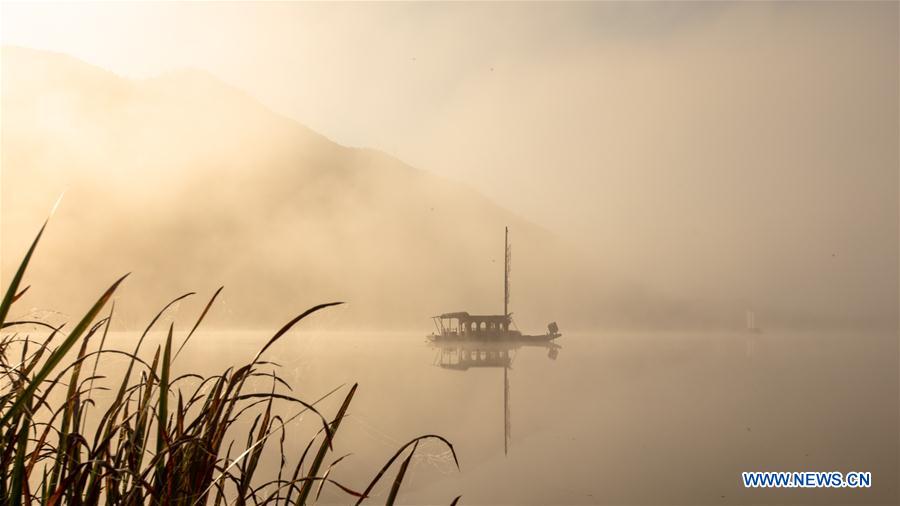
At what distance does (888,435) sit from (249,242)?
5806 inches

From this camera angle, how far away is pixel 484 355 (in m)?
29.2

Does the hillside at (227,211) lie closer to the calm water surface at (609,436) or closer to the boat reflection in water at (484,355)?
the boat reflection in water at (484,355)

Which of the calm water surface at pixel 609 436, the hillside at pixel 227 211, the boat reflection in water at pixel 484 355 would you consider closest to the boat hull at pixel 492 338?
the boat reflection in water at pixel 484 355

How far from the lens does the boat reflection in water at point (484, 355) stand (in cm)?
1904

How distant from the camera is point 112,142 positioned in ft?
545

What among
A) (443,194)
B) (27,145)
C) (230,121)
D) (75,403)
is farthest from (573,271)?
(75,403)

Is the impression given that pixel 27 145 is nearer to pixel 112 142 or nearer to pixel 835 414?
pixel 112 142

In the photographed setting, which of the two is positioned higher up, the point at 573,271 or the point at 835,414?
the point at 573,271

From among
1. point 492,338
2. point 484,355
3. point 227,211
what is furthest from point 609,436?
point 227,211

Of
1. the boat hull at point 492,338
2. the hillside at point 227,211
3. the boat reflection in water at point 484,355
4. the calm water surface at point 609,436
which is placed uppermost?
the hillside at point 227,211

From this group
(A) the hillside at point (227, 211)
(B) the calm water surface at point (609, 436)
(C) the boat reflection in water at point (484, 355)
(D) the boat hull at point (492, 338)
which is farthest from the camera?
(A) the hillside at point (227, 211)

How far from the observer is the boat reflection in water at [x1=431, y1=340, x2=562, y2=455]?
1904cm

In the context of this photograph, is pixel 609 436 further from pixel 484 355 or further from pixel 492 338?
pixel 492 338

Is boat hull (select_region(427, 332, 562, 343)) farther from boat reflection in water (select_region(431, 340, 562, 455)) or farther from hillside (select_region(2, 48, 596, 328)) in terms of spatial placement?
hillside (select_region(2, 48, 596, 328))
